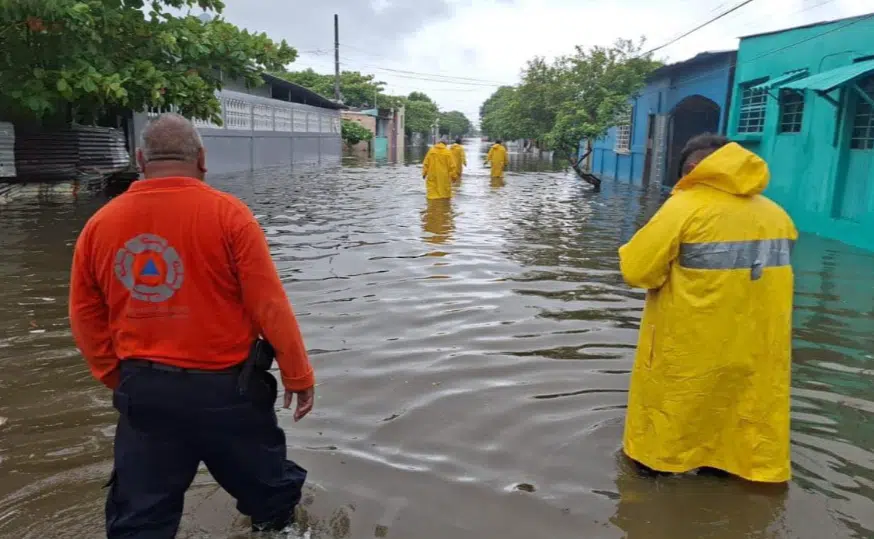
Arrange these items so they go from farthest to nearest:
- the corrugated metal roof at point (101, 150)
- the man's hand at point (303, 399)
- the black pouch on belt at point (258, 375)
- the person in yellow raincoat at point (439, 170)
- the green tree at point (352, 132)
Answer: the green tree at point (352, 132), the corrugated metal roof at point (101, 150), the person in yellow raincoat at point (439, 170), the man's hand at point (303, 399), the black pouch on belt at point (258, 375)

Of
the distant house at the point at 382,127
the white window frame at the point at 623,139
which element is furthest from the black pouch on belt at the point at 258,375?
the distant house at the point at 382,127

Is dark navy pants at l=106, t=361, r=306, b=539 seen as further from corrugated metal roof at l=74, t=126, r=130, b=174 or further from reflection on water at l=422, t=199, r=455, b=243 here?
corrugated metal roof at l=74, t=126, r=130, b=174

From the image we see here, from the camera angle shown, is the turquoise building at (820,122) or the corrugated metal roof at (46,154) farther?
the corrugated metal roof at (46,154)

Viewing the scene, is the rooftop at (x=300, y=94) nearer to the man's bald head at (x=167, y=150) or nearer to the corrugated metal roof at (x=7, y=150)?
the corrugated metal roof at (x=7, y=150)

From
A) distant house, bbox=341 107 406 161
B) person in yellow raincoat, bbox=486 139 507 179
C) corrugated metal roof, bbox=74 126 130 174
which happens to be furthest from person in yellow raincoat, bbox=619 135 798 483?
distant house, bbox=341 107 406 161

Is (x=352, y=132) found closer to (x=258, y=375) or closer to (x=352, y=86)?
(x=352, y=86)

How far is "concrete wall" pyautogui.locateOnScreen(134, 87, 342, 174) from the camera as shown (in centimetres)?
2194

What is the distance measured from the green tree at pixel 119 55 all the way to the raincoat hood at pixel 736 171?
8.67m

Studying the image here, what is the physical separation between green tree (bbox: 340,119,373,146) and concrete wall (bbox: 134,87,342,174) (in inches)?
315

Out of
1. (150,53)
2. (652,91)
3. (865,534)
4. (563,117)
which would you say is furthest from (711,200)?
(652,91)

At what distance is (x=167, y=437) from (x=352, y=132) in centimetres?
4488

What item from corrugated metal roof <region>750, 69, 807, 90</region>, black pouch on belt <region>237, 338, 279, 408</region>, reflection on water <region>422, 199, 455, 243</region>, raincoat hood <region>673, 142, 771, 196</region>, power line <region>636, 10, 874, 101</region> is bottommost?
reflection on water <region>422, 199, 455, 243</region>

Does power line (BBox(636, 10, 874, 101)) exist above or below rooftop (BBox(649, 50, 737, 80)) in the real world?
below

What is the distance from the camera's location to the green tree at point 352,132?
45.6m
